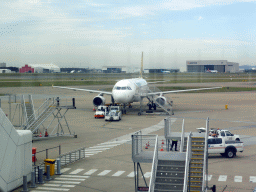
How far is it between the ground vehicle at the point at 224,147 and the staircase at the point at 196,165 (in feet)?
30.7

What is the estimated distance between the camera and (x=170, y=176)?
1675 cm

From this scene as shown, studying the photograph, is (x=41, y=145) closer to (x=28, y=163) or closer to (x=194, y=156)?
(x=28, y=163)

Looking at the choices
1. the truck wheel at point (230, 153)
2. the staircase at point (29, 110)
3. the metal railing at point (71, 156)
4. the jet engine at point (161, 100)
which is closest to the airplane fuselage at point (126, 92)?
the jet engine at point (161, 100)

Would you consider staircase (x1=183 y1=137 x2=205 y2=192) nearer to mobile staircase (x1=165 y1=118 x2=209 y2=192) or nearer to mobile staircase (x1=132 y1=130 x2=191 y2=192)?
mobile staircase (x1=165 y1=118 x2=209 y2=192)

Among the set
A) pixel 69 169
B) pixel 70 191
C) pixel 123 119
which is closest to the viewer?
pixel 70 191

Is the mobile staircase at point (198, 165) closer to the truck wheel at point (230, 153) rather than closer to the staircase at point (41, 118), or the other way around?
the truck wheel at point (230, 153)

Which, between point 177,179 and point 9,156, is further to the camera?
point 9,156

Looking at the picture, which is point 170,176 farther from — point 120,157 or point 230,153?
point 230,153

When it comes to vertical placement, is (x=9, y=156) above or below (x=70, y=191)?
above

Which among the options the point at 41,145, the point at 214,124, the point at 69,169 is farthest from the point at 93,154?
the point at 214,124

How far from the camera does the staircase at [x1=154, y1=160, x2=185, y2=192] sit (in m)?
16.3

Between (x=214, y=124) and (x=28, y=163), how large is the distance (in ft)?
93.0

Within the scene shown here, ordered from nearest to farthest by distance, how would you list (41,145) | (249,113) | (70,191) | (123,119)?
(70,191) < (41,145) < (123,119) < (249,113)

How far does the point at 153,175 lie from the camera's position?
16141mm
